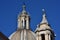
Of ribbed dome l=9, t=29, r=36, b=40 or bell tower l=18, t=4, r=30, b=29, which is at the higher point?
bell tower l=18, t=4, r=30, b=29

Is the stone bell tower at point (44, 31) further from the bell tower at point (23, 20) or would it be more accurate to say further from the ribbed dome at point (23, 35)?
the bell tower at point (23, 20)

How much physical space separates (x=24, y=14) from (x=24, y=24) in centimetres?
209

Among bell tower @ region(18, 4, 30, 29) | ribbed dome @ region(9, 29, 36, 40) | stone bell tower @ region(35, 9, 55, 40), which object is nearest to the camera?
stone bell tower @ region(35, 9, 55, 40)

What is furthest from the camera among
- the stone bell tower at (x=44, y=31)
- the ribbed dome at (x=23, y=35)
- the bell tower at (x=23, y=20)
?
the bell tower at (x=23, y=20)

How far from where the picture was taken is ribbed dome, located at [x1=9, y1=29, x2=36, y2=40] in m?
67.4

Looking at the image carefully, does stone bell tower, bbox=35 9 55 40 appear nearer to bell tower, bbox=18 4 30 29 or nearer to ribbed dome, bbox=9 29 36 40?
ribbed dome, bbox=9 29 36 40

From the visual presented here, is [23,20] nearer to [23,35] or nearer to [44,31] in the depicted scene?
[23,35]

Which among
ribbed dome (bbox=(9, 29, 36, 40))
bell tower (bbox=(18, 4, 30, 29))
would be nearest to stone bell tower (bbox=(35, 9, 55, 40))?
ribbed dome (bbox=(9, 29, 36, 40))

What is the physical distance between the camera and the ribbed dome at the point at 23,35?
67.4m

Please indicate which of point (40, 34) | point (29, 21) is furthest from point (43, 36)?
point (29, 21)

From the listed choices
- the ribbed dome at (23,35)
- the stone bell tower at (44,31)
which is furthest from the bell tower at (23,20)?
the stone bell tower at (44,31)

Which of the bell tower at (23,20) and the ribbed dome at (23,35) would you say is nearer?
the ribbed dome at (23,35)

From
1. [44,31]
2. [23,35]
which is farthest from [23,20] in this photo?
[44,31]

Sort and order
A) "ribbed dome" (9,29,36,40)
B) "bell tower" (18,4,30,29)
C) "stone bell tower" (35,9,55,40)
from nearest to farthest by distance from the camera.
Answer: "stone bell tower" (35,9,55,40), "ribbed dome" (9,29,36,40), "bell tower" (18,4,30,29)
